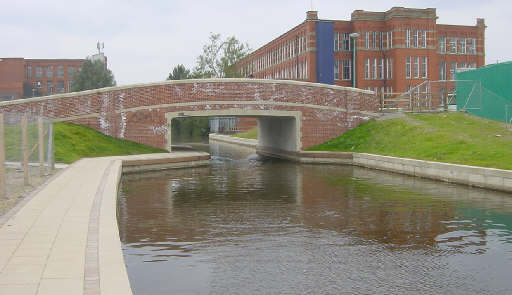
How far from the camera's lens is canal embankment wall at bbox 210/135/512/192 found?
59.9 ft

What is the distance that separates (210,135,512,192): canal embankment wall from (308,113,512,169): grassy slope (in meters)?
0.79

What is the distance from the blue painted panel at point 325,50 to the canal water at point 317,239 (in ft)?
139

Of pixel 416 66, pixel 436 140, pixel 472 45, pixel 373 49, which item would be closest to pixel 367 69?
pixel 373 49

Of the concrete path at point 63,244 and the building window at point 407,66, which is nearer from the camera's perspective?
the concrete path at point 63,244

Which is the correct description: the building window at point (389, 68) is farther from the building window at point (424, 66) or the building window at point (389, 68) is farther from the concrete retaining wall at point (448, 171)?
the concrete retaining wall at point (448, 171)

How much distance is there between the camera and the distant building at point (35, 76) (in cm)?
9431

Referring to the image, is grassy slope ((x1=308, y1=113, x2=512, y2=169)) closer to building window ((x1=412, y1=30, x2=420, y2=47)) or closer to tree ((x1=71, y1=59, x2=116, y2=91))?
building window ((x1=412, y1=30, x2=420, y2=47))

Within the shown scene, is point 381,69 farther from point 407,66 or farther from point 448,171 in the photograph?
point 448,171

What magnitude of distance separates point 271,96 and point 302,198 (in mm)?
17085

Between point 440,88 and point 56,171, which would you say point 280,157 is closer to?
point 56,171

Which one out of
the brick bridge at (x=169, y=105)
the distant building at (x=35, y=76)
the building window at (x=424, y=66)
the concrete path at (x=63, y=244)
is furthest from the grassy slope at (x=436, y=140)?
the distant building at (x=35, y=76)

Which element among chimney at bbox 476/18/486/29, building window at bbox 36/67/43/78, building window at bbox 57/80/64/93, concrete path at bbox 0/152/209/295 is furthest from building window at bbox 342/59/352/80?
building window at bbox 36/67/43/78

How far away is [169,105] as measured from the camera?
3275 centimetres

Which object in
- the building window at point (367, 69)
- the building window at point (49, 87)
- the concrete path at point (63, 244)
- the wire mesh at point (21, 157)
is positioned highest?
the building window at point (49, 87)
